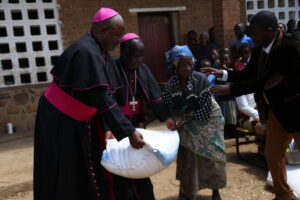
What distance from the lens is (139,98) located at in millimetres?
3088

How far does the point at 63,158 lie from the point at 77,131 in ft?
0.73

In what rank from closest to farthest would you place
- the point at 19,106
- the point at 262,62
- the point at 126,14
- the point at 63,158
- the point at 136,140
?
the point at 136,140, the point at 63,158, the point at 262,62, the point at 19,106, the point at 126,14

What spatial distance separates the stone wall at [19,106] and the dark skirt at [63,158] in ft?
14.9

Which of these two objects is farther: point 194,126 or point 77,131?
point 194,126

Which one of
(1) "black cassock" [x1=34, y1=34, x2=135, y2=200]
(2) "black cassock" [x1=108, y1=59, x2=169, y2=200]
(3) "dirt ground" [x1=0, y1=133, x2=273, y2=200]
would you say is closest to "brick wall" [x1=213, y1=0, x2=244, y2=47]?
(3) "dirt ground" [x1=0, y1=133, x2=273, y2=200]

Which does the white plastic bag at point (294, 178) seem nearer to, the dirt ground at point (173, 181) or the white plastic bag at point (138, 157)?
the dirt ground at point (173, 181)

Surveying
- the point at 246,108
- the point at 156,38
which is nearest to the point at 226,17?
the point at 156,38

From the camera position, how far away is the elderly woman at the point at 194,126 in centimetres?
311

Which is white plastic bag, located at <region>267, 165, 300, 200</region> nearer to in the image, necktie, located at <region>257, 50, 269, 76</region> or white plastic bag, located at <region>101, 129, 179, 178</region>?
necktie, located at <region>257, 50, 269, 76</region>

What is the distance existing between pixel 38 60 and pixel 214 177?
5.14m

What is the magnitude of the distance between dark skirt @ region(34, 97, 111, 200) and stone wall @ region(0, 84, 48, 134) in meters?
4.55

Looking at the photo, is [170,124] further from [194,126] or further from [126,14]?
[126,14]

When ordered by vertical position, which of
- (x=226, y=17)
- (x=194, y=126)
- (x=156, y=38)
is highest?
(x=226, y=17)

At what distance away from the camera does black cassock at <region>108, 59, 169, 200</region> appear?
2.89m
